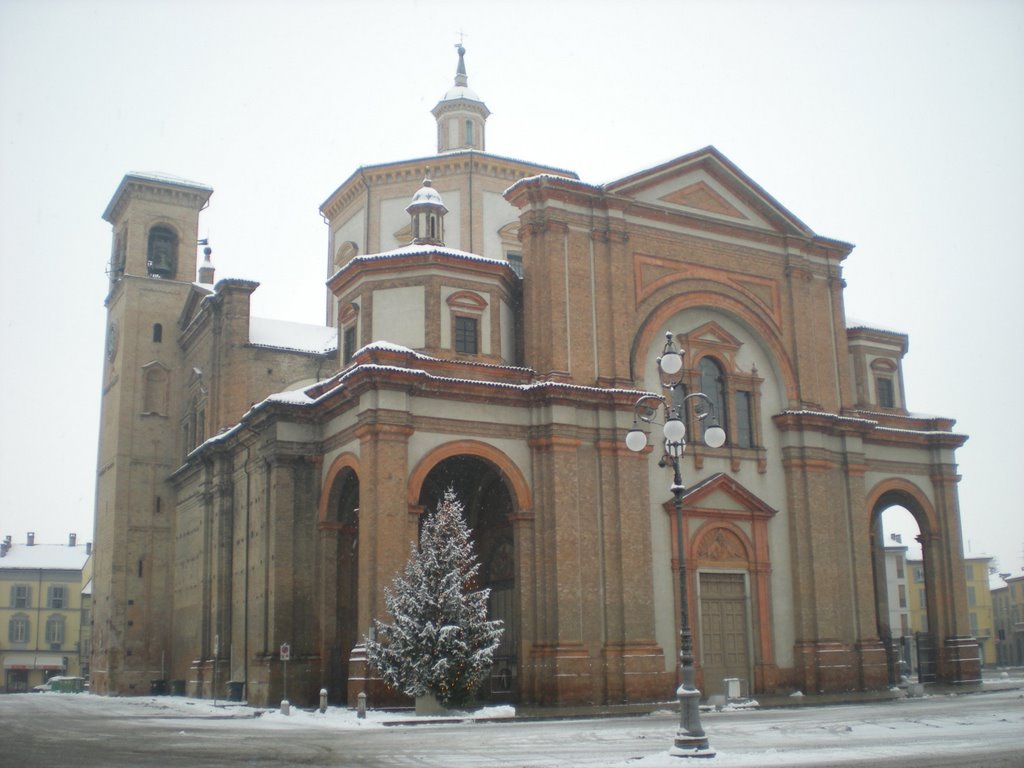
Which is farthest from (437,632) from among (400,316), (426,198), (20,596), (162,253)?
(20,596)

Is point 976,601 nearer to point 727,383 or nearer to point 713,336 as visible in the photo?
point 727,383

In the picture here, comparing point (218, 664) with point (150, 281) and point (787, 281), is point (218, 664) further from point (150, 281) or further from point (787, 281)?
point (787, 281)

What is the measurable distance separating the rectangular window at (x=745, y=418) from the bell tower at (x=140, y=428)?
24275 millimetres

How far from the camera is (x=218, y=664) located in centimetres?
3622

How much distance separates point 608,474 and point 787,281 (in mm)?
9875

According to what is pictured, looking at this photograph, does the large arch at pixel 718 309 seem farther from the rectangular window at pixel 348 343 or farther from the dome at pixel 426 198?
the rectangular window at pixel 348 343

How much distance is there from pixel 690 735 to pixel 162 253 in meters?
39.4

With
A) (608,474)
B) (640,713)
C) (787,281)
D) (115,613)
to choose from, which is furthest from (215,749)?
(115,613)

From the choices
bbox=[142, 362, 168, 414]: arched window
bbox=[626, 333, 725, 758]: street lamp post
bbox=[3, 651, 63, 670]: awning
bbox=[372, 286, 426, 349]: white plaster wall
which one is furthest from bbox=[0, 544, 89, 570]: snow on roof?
bbox=[626, 333, 725, 758]: street lamp post

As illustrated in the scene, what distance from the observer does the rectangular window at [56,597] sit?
79375mm

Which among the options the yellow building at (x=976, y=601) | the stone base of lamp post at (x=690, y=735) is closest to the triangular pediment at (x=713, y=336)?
the stone base of lamp post at (x=690, y=735)

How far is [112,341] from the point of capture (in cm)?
4984

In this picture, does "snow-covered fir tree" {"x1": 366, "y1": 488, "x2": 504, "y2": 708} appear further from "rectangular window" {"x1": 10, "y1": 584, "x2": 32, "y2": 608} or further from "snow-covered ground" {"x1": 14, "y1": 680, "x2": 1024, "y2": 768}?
"rectangular window" {"x1": 10, "y1": 584, "x2": 32, "y2": 608}

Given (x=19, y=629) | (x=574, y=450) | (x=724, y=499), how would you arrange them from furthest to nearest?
(x=19, y=629)
(x=724, y=499)
(x=574, y=450)
